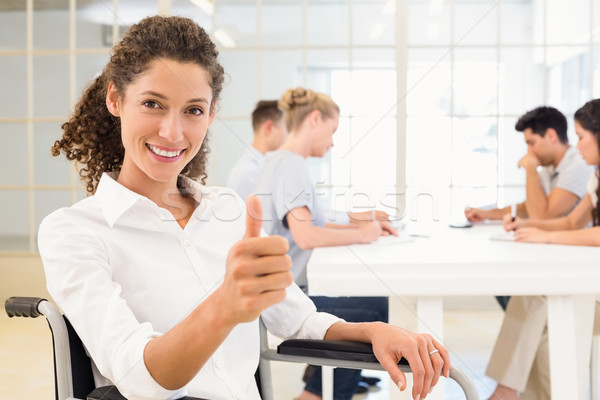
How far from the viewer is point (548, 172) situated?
8.07 ft

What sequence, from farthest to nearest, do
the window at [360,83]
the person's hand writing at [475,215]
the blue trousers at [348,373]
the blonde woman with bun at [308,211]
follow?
the window at [360,83] < the person's hand writing at [475,215] < the blue trousers at [348,373] < the blonde woman with bun at [308,211]

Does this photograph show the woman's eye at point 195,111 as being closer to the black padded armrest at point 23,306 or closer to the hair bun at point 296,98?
the black padded armrest at point 23,306

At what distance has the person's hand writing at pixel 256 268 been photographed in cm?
46

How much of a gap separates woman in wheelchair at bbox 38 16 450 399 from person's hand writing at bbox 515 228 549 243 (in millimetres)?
823

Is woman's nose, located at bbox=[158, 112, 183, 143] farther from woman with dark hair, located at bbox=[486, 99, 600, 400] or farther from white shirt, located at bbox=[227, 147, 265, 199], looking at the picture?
white shirt, located at bbox=[227, 147, 265, 199]

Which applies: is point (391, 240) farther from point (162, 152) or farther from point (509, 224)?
point (162, 152)

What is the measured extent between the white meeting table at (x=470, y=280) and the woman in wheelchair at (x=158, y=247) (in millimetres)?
262

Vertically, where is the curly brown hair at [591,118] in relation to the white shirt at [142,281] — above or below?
above

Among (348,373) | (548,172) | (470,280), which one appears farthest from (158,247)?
(548,172)

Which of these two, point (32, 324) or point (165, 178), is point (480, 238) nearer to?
point (165, 178)

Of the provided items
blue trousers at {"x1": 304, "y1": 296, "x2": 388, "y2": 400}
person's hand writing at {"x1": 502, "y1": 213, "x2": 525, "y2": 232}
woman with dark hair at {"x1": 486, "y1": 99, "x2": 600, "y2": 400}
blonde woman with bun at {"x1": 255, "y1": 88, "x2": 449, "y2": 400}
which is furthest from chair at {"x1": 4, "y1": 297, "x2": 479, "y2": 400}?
person's hand writing at {"x1": 502, "y1": 213, "x2": 525, "y2": 232}

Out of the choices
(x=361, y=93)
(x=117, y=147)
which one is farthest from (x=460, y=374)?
(x=361, y=93)

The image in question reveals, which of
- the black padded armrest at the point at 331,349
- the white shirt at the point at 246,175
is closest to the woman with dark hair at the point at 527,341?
the white shirt at the point at 246,175

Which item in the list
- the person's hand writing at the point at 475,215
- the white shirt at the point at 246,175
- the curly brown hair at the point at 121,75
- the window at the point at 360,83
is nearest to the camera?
the curly brown hair at the point at 121,75
